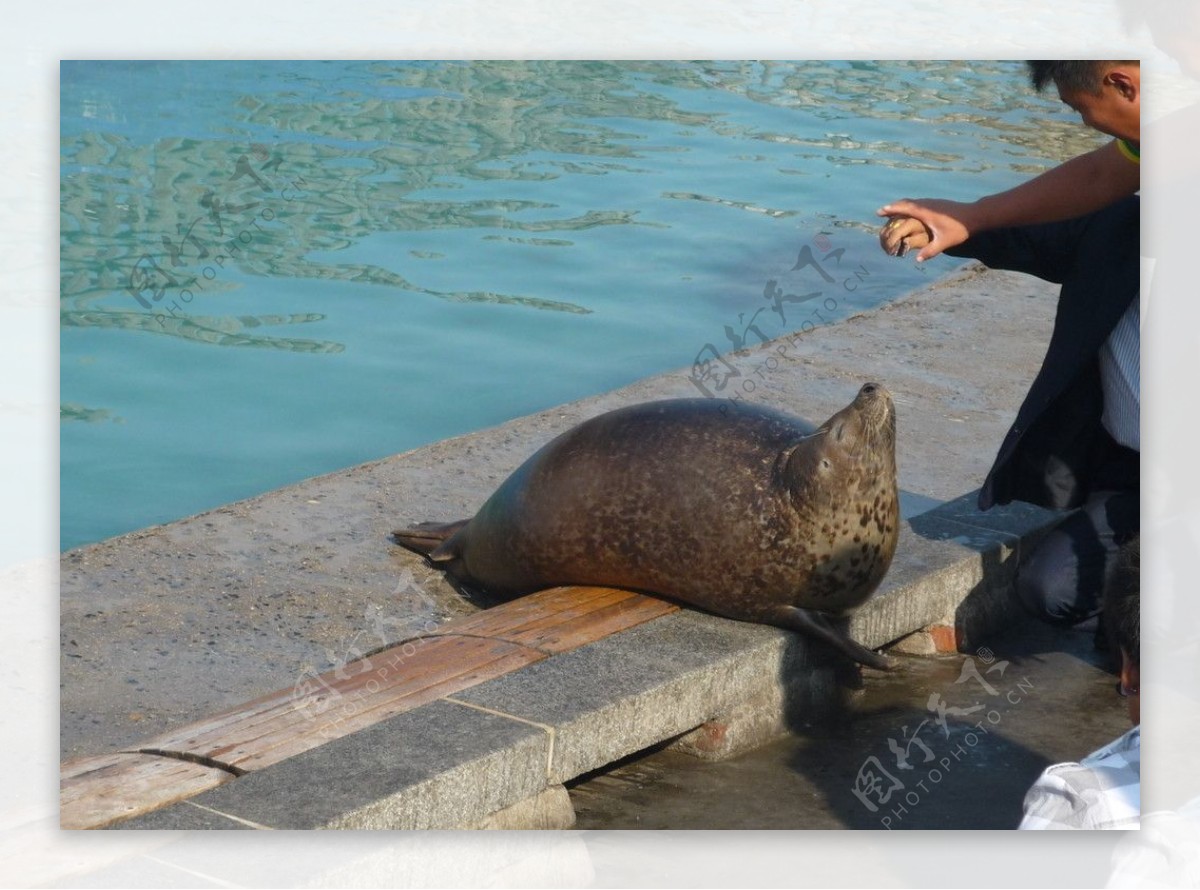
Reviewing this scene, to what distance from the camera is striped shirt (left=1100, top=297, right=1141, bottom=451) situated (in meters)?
4.27

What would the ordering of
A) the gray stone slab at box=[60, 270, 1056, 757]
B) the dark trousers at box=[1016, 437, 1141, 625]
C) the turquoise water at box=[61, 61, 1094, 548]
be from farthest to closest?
the turquoise water at box=[61, 61, 1094, 548] < the dark trousers at box=[1016, 437, 1141, 625] < the gray stone slab at box=[60, 270, 1056, 757]

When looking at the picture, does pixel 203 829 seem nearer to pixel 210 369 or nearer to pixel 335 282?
pixel 210 369

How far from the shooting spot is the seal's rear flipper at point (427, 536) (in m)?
5.06

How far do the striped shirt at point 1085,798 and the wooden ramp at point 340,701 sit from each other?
147 cm

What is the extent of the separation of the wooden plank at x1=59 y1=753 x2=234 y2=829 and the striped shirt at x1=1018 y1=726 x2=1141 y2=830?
5.41ft

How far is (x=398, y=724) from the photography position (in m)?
3.59

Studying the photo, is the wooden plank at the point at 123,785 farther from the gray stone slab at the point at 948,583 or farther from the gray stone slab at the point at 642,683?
the gray stone slab at the point at 948,583

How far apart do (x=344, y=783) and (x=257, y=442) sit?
3287 millimetres

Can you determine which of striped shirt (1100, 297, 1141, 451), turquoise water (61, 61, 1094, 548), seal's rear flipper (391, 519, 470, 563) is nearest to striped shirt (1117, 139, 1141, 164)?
striped shirt (1100, 297, 1141, 451)

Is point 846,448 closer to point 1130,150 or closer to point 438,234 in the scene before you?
point 1130,150

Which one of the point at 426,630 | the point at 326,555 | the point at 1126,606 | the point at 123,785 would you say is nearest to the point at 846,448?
the point at 426,630

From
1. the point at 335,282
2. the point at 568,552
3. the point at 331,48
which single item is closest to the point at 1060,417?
the point at 568,552

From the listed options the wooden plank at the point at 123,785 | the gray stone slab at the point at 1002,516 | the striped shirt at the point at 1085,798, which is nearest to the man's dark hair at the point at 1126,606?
the striped shirt at the point at 1085,798

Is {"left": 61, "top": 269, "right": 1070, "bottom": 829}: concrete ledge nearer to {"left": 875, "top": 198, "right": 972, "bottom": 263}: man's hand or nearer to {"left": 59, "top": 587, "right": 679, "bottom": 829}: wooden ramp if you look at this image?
{"left": 59, "top": 587, "right": 679, "bottom": 829}: wooden ramp
